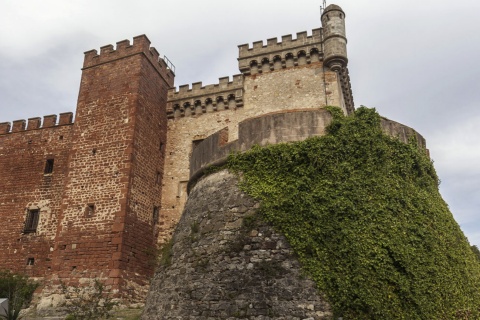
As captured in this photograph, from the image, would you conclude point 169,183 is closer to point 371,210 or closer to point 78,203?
point 78,203

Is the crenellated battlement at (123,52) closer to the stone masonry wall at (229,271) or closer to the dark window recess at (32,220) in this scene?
the dark window recess at (32,220)

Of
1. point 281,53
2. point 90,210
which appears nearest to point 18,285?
point 90,210

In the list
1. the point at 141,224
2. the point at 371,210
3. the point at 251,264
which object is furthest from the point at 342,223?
the point at 141,224

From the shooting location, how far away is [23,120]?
22547 mm

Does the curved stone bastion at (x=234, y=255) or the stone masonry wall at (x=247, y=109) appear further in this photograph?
the stone masonry wall at (x=247, y=109)

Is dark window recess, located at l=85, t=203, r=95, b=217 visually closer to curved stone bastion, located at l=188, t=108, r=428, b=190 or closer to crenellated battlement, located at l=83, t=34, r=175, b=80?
crenellated battlement, located at l=83, t=34, r=175, b=80

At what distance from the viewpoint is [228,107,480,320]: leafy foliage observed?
7230 millimetres

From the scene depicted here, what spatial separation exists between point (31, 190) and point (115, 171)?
227 inches

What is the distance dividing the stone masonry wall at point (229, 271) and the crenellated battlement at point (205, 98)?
39.0 feet

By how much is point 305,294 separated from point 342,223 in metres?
1.43

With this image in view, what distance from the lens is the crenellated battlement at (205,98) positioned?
21.3 meters

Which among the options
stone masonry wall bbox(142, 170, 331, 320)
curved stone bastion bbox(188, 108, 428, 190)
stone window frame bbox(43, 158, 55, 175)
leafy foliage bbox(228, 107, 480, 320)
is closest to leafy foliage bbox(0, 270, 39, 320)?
stone window frame bbox(43, 158, 55, 175)

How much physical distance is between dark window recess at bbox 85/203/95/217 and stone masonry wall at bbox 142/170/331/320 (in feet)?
28.2

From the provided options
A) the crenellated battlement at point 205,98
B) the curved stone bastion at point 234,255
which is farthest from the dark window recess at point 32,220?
the curved stone bastion at point 234,255
